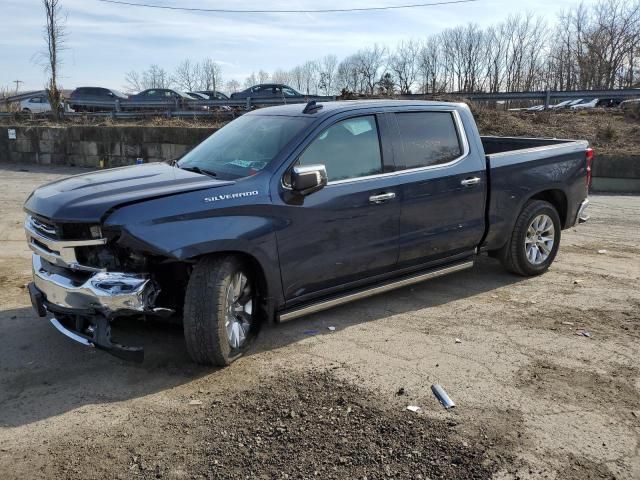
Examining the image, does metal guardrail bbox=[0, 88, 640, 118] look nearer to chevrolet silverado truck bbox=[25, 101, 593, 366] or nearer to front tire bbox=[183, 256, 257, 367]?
chevrolet silverado truck bbox=[25, 101, 593, 366]

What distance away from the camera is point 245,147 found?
4664 mm

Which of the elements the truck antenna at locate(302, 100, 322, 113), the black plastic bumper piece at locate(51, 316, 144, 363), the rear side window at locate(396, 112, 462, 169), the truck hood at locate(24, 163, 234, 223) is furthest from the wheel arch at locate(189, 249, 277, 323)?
the rear side window at locate(396, 112, 462, 169)

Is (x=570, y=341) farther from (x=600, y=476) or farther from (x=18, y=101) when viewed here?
(x=18, y=101)

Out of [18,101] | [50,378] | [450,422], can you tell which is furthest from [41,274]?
[18,101]

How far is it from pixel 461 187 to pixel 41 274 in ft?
11.9

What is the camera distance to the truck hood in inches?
145

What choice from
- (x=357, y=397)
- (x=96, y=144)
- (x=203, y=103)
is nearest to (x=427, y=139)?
(x=357, y=397)

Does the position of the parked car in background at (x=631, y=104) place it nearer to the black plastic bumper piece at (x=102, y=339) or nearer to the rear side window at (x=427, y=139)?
the rear side window at (x=427, y=139)

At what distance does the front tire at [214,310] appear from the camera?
12.5 ft

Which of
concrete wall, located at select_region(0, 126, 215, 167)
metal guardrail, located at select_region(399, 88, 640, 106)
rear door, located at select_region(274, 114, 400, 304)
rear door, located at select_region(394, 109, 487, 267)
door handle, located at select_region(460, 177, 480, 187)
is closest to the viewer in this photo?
rear door, located at select_region(274, 114, 400, 304)

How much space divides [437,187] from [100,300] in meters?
3.00

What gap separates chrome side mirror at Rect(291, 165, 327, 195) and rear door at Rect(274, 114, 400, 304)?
102 mm

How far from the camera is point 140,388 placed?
3.78 m

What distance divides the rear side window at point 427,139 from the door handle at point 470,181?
0.80ft
